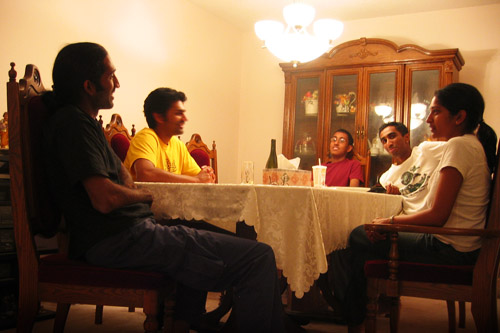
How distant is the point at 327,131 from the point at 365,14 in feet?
4.38

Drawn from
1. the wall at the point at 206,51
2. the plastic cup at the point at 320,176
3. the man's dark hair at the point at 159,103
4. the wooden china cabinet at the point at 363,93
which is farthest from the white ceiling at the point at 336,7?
the plastic cup at the point at 320,176

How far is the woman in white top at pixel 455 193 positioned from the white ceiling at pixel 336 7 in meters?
3.23

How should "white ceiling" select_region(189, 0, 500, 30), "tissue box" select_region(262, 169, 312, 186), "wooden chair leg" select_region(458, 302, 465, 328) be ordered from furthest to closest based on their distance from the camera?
"white ceiling" select_region(189, 0, 500, 30), "wooden chair leg" select_region(458, 302, 465, 328), "tissue box" select_region(262, 169, 312, 186)

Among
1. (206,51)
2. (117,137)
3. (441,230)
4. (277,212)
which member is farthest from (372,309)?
(206,51)

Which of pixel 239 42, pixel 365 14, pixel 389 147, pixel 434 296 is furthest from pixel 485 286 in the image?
pixel 239 42

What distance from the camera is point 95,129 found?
1.44m

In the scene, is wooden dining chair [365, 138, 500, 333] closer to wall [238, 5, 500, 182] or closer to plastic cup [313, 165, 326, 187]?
plastic cup [313, 165, 326, 187]

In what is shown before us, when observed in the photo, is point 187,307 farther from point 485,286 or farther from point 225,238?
point 485,286

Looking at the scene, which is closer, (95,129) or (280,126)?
(95,129)

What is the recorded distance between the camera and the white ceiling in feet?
15.8

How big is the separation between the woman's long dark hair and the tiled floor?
1.08 metres

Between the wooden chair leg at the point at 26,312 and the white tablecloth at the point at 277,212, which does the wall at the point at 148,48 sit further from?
the wooden chair leg at the point at 26,312

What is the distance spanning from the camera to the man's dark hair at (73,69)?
59.1 inches

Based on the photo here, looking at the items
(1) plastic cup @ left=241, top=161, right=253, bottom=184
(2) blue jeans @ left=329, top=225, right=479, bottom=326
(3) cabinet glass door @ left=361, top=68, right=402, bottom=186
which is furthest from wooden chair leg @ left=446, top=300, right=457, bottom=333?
(3) cabinet glass door @ left=361, top=68, right=402, bottom=186
